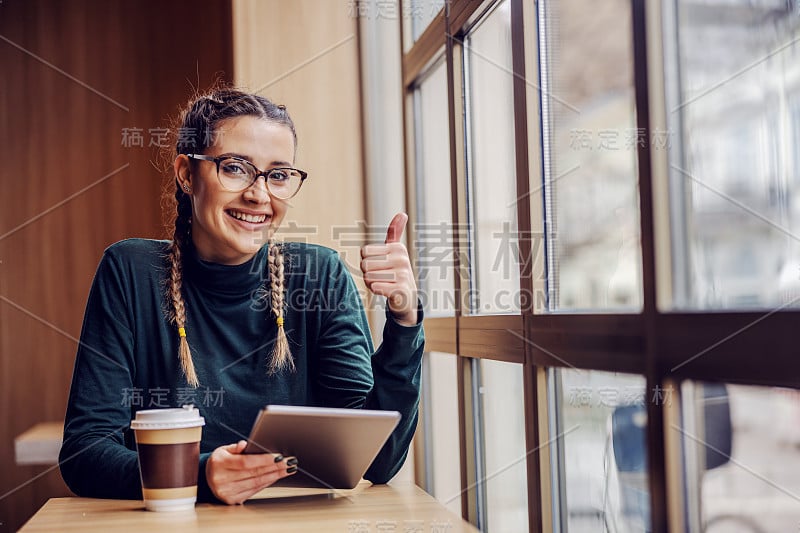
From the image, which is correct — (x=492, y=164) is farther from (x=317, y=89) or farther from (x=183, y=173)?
(x=317, y=89)

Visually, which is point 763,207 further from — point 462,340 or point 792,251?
point 462,340

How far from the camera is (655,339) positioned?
105cm

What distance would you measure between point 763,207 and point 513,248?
77cm

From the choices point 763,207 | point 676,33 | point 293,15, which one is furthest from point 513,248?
point 293,15

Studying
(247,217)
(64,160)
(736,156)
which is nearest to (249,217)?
(247,217)

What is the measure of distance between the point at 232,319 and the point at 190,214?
25 centimetres

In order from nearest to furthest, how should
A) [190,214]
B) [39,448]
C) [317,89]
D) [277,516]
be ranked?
1. [277,516]
2. [190,214]
3. [317,89]
4. [39,448]

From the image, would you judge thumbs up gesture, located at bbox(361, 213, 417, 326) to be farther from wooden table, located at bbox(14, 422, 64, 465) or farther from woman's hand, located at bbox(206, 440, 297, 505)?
wooden table, located at bbox(14, 422, 64, 465)

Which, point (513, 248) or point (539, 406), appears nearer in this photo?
point (539, 406)

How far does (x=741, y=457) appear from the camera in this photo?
0.94 meters

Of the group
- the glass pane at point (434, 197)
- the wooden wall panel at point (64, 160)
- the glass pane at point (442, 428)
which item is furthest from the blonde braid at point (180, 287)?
the wooden wall panel at point (64, 160)

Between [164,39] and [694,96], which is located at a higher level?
[164,39]

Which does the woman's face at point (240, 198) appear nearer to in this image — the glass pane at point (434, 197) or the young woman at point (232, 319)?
the young woman at point (232, 319)

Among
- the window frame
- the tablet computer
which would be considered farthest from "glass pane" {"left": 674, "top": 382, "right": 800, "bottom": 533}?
the tablet computer
